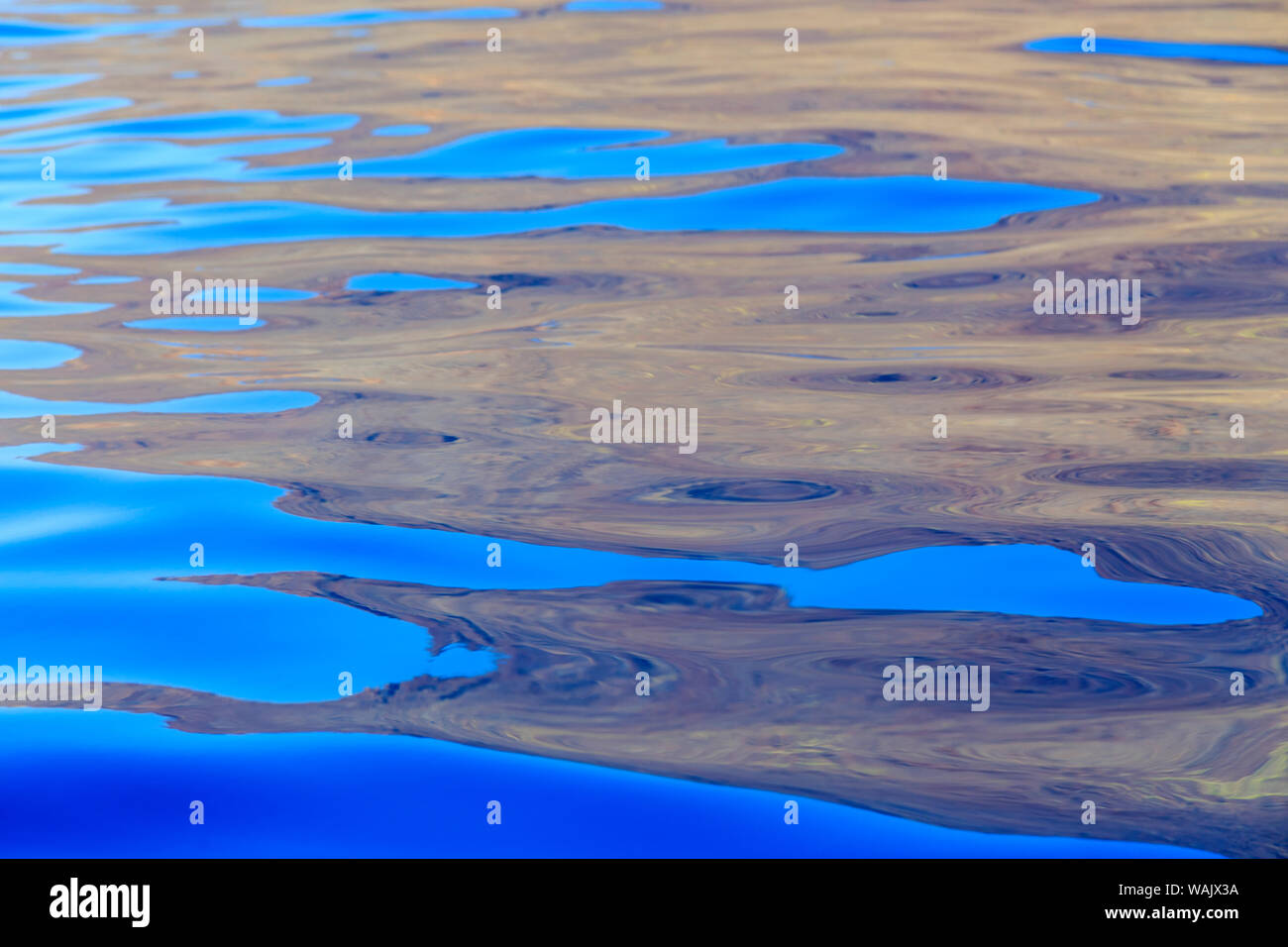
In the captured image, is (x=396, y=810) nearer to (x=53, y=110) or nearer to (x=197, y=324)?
(x=197, y=324)

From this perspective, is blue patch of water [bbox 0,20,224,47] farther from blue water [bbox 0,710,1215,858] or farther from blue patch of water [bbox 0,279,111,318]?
blue water [bbox 0,710,1215,858]

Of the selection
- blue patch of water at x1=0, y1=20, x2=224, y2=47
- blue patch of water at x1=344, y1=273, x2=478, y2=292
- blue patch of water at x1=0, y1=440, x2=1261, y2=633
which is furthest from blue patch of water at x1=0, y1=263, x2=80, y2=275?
blue patch of water at x1=0, y1=20, x2=224, y2=47

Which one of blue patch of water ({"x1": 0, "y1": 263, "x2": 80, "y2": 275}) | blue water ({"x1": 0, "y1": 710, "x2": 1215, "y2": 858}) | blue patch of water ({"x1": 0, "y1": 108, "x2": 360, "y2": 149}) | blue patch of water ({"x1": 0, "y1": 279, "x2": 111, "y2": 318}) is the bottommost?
blue water ({"x1": 0, "y1": 710, "x2": 1215, "y2": 858})

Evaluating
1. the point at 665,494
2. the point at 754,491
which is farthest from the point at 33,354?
the point at 754,491
